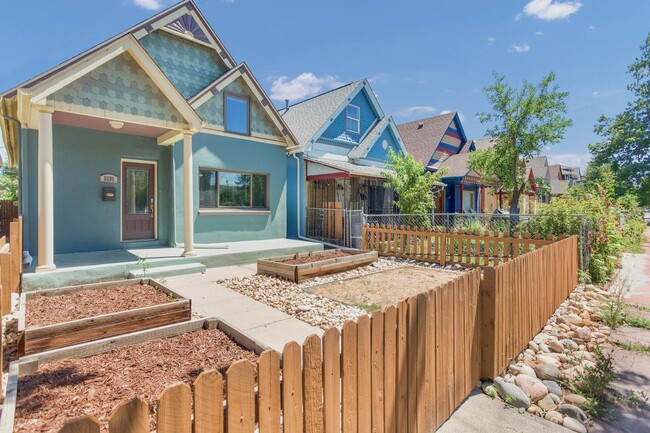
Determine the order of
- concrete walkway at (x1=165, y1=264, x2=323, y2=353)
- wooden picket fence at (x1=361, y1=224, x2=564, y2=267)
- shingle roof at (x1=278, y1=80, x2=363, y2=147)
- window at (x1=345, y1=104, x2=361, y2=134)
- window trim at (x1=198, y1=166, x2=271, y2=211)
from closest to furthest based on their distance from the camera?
concrete walkway at (x1=165, y1=264, x2=323, y2=353) → wooden picket fence at (x1=361, y1=224, x2=564, y2=267) → window trim at (x1=198, y1=166, x2=271, y2=211) → shingle roof at (x1=278, y1=80, x2=363, y2=147) → window at (x1=345, y1=104, x2=361, y2=134)

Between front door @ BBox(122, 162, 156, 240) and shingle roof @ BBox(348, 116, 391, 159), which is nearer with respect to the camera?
front door @ BBox(122, 162, 156, 240)

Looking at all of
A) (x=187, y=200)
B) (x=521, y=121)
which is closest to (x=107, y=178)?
(x=187, y=200)

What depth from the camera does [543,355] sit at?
3842mm

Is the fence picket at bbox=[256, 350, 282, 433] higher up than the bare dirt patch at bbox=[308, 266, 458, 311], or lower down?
higher up

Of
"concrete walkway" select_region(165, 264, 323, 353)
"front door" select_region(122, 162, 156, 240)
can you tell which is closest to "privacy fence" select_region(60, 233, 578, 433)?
"concrete walkway" select_region(165, 264, 323, 353)

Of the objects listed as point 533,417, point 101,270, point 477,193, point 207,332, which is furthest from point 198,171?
point 477,193

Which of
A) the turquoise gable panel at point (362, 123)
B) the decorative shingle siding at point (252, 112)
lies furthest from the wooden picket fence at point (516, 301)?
the turquoise gable panel at point (362, 123)

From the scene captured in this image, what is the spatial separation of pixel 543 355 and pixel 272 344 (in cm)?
330

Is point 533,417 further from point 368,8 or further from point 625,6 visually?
point 625,6

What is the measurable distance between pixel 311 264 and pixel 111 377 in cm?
510

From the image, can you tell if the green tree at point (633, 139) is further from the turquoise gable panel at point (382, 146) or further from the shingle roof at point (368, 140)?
the shingle roof at point (368, 140)

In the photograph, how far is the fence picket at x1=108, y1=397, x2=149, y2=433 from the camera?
1101 mm

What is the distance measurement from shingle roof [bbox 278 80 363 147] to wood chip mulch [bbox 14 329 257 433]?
440 inches

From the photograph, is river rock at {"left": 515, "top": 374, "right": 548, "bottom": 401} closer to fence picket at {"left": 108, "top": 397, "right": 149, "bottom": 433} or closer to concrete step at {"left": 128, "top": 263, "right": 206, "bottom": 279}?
fence picket at {"left": 108, "top": 397, "right": 149, "bottom": 433}
